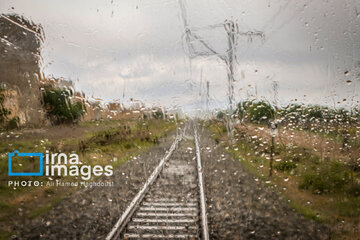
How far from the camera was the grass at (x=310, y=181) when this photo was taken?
3926 mm

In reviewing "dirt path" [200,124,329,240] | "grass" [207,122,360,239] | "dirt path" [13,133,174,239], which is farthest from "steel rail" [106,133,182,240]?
"grass" [207,122,360,239]

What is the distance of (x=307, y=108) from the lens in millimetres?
5496

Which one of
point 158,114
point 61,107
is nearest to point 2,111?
point 61,107

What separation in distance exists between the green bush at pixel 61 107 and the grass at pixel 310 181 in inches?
164

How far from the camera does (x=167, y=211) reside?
3.77m

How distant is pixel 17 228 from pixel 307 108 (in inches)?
219

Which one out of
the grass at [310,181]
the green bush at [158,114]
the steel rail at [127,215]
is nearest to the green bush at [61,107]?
the green bush at [158,114]

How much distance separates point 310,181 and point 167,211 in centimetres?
299

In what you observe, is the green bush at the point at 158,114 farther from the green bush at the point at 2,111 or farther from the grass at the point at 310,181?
the green bush at the point at 2,111

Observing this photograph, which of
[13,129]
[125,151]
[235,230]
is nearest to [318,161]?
[235,230]

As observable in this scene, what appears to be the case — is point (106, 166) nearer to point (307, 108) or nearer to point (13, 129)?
point (13, 129)

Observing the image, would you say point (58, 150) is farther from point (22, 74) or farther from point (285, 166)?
point (285, 166)

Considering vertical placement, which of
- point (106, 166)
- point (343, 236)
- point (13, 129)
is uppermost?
point (13, 129)

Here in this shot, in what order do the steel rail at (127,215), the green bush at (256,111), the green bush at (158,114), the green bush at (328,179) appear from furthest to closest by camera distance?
the green bush at (158,114) → the green bush at (256,111) → the green bush at (328,179) → the steel rail at (127,215)
